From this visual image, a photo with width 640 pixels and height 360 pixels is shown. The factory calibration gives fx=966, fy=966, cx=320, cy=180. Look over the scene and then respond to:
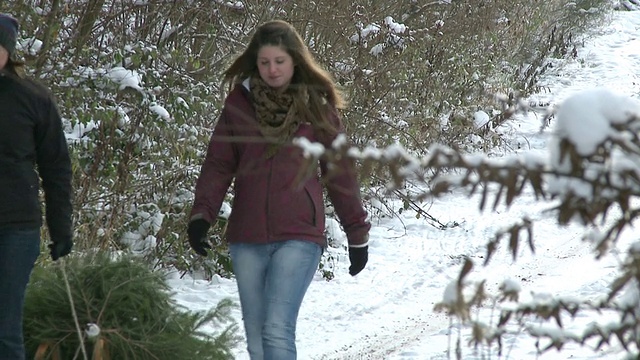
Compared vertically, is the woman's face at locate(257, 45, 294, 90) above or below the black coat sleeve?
above

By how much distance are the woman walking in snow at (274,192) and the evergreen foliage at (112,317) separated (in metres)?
0.28

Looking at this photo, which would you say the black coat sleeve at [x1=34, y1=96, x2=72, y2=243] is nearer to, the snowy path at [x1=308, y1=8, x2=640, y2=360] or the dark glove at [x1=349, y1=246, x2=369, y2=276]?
the dark glove at [x1=349, y1=246, x2=369, y2=276]

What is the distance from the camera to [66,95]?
6324mm

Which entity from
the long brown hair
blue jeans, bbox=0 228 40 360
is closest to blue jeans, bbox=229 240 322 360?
the long brown hair

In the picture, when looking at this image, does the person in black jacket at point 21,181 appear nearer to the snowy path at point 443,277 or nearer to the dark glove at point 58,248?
the dark glove at point 58,248

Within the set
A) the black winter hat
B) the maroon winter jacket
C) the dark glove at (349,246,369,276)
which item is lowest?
the dark glove at (349,246,369,276)

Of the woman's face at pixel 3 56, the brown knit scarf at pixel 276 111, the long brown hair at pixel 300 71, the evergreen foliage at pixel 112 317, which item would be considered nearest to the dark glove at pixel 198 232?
the evergreen foliage at pixel 112 317

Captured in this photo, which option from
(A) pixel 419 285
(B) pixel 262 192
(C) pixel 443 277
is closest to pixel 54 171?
(B) pixel 262 192

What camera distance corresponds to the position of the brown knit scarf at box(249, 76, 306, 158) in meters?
4.20

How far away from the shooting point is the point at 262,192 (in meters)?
4.21

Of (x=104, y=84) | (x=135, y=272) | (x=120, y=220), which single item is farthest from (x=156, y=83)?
(x=135, y=272)

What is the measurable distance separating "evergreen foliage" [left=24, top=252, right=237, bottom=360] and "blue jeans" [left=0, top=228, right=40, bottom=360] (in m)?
0.14

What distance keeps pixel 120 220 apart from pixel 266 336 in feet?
11.1

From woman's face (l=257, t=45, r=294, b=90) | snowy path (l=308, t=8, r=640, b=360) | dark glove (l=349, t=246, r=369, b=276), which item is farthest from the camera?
snowy path (l=308, t=8, r=640, b=360)
